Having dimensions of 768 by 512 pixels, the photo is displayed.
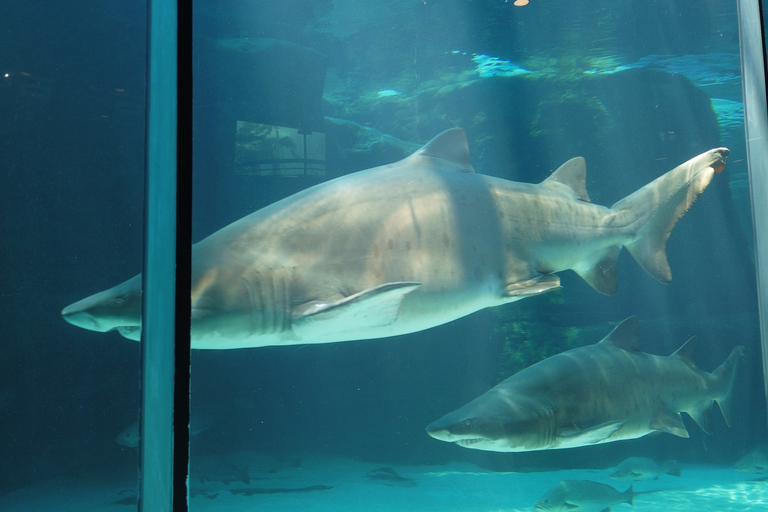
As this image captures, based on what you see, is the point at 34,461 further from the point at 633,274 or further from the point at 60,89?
the point at 633,274

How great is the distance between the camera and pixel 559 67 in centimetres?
1448

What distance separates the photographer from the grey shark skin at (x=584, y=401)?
3375mm

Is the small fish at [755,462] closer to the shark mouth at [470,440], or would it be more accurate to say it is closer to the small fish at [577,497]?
the small fish at [577,497]

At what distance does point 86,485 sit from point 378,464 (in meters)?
5.69

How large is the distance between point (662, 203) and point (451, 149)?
1751mm

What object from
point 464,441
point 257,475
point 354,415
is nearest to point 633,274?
point 354,415

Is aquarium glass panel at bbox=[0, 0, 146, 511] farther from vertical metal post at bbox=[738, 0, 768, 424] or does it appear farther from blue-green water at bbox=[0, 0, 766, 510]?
vertical metal post at bbox=[738, 0, 768, 424]

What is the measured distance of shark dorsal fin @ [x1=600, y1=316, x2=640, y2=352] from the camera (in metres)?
4.16

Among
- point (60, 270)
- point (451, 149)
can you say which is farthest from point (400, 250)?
point (60, 270)

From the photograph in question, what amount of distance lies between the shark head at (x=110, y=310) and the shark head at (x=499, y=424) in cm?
205

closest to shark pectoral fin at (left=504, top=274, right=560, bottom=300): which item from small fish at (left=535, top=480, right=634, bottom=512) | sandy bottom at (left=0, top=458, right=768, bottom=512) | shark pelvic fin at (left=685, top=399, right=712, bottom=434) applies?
shark pelvic fin at (left=685, top=399, right=712, bottom=434)

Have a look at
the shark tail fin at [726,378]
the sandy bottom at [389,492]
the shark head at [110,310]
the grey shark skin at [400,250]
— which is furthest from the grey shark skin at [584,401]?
the sandy bottom at [389,492]

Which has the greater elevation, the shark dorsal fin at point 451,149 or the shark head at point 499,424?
the shark dorsal fin at point 451,149

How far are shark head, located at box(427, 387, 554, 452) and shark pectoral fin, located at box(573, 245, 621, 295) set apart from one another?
3.42 ft
